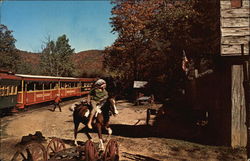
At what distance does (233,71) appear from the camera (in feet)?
27.1

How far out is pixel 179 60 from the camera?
21812mm

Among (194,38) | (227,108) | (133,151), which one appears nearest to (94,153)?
(133,151)

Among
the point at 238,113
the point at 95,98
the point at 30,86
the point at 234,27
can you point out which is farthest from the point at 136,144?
the point at 30,86

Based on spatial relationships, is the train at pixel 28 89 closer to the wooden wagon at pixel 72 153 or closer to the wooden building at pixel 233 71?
the wooden wagon at pixel 72 153

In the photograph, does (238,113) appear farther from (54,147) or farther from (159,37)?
(159,37)

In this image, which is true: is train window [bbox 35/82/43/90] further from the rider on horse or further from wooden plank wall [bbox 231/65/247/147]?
wooden plank wall [bbox 231/65/247/147]

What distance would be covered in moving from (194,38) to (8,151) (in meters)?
18.3

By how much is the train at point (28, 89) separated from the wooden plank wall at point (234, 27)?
7.80 metres

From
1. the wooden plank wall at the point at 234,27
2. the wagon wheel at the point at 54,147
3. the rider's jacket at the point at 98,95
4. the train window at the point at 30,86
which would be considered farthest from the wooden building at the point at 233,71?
the train window at the point at 30,86

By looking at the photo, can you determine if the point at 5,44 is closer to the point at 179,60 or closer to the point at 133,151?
the point at 179,60

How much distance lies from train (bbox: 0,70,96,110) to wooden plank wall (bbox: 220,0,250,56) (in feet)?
25.6

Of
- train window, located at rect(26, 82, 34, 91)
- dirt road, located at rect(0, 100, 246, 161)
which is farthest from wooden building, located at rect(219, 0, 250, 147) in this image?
train window, located at rect(26, 82, 34, 91)

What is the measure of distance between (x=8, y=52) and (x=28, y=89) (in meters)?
33.9

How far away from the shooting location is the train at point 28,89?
14.1 m
